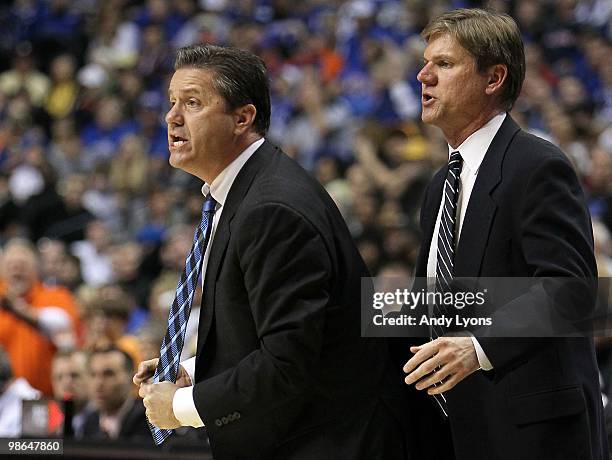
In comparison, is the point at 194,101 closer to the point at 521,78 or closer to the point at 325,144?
the point at 521,78

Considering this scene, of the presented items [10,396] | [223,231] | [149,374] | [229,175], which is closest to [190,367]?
[149,374]

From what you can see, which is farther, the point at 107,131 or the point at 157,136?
the point at 107,131

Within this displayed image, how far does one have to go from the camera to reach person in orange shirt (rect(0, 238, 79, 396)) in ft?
20.9

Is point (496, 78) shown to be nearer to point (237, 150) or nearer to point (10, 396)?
point (237, 150)

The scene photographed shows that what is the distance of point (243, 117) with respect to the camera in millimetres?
2787

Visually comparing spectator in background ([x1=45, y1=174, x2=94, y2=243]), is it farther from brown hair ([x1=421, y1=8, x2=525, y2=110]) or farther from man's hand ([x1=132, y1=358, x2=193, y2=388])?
brown hair ([x1=421, y1=8, x2=525, y2=110])

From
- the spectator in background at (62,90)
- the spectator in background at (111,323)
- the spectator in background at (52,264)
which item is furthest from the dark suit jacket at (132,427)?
the spectator in background at (62,90)

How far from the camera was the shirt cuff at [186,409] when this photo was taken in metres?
2.56

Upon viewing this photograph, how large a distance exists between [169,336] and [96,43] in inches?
423

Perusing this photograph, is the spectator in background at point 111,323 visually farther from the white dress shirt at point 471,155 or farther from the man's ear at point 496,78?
the man's ear at point 496,78

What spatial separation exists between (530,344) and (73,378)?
362cm

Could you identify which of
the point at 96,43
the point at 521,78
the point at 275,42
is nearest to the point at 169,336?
the point at 521,78

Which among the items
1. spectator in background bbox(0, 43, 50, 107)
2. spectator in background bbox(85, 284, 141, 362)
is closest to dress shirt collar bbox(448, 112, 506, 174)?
spectator in background bbox(85, 284, 141, 362)

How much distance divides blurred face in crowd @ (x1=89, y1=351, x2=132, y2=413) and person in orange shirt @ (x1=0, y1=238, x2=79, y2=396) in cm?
109
